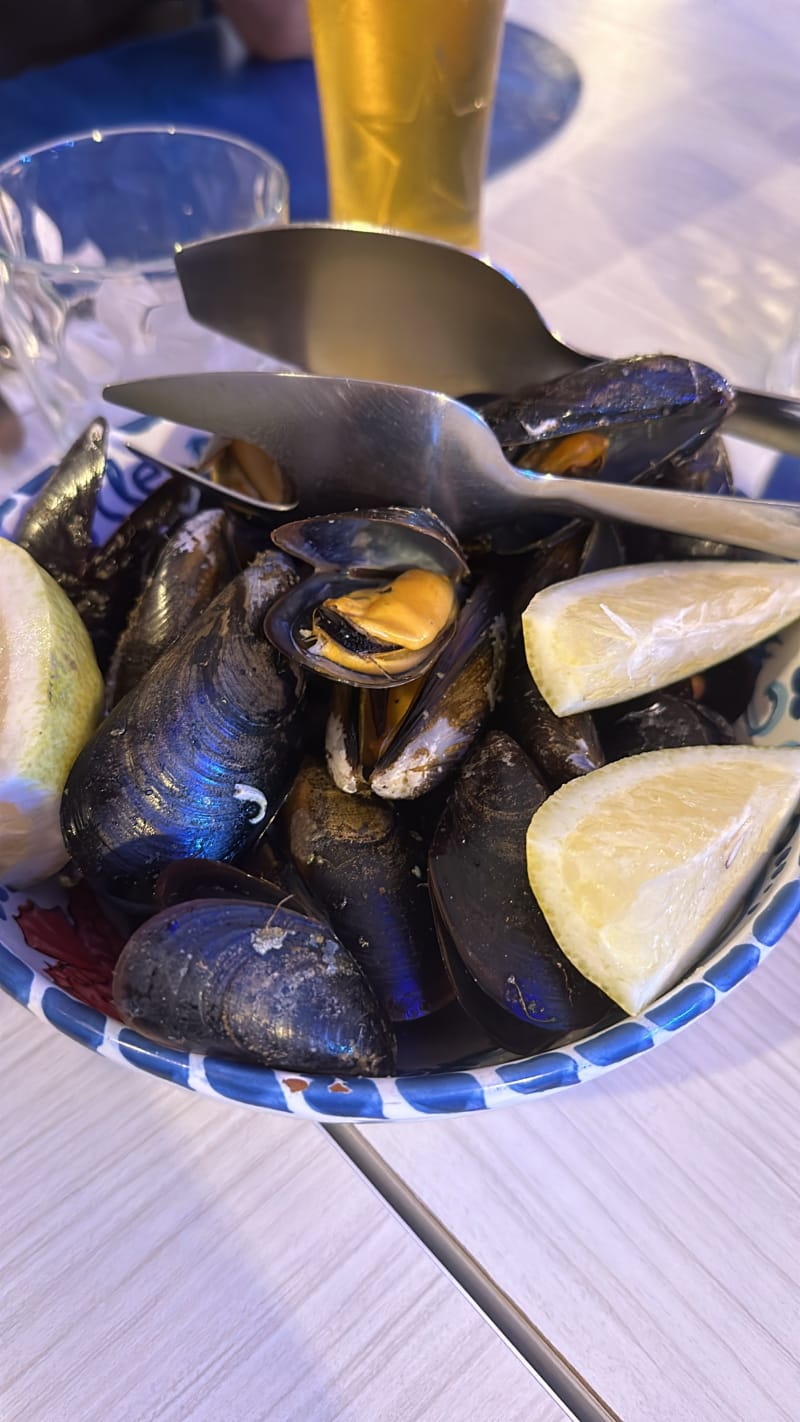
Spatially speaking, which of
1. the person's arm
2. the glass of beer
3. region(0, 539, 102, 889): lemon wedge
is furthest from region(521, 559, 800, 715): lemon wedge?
the person's arm

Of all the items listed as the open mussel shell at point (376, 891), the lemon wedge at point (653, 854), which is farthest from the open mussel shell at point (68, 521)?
the lemon wedge at point (653, 854)

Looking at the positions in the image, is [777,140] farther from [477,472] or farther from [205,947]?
[205,947]

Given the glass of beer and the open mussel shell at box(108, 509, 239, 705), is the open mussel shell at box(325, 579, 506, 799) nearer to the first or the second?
the open mussel shell at box(108, 509, 239, 705)

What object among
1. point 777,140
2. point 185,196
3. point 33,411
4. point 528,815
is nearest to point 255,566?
point 528,815

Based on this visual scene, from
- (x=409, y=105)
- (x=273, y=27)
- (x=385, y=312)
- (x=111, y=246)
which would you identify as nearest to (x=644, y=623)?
(x=385, y=312)

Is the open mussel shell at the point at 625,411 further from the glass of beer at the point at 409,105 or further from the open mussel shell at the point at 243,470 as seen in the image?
the glass of beer at the point at 409,105

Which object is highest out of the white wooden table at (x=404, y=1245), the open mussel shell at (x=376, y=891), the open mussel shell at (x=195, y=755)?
the open mussel shell at (x=195, y=755)
